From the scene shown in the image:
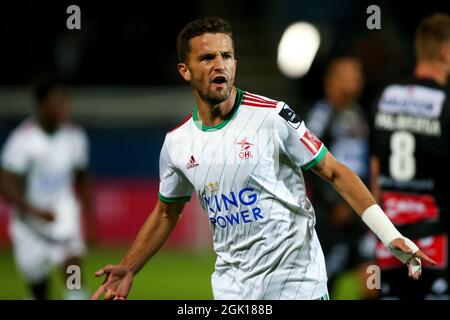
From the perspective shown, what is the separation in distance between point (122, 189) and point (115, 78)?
3.05m

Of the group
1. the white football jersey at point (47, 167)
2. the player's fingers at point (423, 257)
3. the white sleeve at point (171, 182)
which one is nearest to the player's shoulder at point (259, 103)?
the white sleeve at point (171, 182)

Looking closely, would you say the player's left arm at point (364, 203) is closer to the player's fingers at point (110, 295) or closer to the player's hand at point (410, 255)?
the player's hand at point (410, 255)

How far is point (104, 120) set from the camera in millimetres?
17281

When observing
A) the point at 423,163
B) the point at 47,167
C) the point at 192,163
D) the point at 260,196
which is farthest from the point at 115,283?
the point at 47,167

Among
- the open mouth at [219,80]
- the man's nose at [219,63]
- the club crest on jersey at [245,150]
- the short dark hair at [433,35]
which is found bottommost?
the club crest on jersey at [245,150]

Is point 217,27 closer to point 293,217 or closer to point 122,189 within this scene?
point 293,217

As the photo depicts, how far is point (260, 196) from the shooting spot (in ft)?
16.5

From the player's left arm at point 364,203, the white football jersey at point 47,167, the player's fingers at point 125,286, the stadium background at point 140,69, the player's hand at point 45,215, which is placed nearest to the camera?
the player's left arm at point 364,203

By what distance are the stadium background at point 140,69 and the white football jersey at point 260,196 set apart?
358 inches

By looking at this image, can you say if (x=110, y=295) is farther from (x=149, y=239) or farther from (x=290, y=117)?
(x=290, y=117)

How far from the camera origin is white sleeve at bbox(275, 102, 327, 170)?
500 centimetres

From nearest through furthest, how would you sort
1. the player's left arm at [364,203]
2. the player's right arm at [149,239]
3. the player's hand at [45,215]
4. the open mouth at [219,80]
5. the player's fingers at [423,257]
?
the player's fingers at [423,257]
the player's left arm at [364,203]
the open mouth at [219,80]
the player's right arm at [149,239]
the player's hand at [45,215]

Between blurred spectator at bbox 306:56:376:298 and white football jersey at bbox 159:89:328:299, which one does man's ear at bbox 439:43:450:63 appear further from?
blurred spectator at bbox 306:56:376:298

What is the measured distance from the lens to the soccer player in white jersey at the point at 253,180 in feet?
16.4
